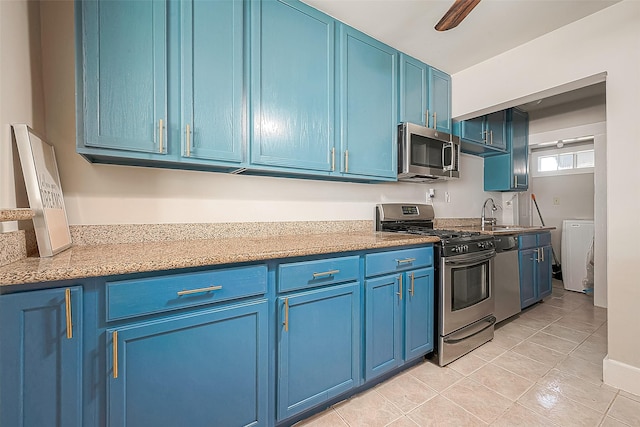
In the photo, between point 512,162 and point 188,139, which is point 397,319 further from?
point 512,162

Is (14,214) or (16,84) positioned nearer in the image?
(14,214)

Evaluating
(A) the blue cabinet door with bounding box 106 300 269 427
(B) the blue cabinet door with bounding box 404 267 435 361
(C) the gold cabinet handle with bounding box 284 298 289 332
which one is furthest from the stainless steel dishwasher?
(A) the blue cabinet door with bounding box 106 300 269 427

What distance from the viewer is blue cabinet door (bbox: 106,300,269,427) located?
969mm

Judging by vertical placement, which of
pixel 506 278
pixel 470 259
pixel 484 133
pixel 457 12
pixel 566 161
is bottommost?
pixel 506 278

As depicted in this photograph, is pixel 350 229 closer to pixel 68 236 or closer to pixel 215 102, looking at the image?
pixel 215 102

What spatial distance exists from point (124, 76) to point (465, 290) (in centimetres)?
253

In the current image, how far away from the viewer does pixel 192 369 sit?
1.09 metres

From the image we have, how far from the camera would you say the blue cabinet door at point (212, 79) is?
1.37 m

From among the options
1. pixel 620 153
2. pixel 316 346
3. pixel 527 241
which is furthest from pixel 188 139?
pixel 527 241

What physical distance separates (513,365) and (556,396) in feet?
1.10

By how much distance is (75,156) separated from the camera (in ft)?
4.58

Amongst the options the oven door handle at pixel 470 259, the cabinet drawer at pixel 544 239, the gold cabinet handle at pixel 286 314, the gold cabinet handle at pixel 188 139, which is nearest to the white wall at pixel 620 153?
the oven door handle at pixel 470 259

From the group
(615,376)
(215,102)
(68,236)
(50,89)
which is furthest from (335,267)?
(615,376)

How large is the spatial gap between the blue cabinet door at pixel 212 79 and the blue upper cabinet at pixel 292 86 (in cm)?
9
